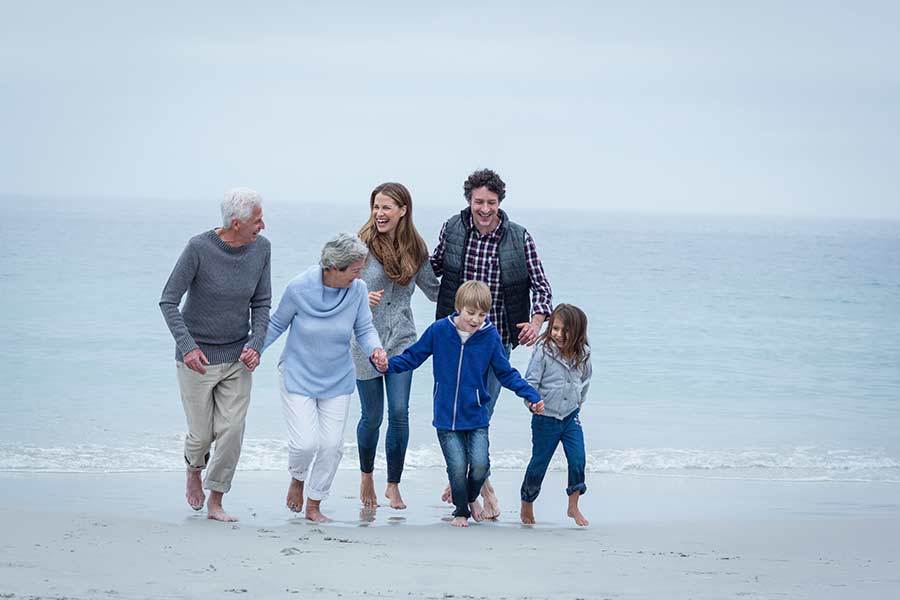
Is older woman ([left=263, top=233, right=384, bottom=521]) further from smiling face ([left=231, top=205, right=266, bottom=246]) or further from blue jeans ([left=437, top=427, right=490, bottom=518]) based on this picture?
blue jeans ([left=437, top=427, right=490, bottom=518])

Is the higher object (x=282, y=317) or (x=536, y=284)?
(x=536, y=284)

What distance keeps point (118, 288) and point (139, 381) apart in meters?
12.6

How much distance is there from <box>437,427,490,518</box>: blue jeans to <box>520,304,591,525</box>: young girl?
0.29 meters

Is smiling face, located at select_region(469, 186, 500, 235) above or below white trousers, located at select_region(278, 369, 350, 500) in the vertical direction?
above

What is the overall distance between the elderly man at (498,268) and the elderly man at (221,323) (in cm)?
104

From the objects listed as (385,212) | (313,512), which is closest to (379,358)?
(385,212)

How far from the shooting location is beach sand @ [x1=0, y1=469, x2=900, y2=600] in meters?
4.32

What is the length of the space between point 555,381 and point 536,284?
0.56 metres

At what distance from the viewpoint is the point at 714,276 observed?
117 feet

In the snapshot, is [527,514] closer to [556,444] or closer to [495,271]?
[556,444]

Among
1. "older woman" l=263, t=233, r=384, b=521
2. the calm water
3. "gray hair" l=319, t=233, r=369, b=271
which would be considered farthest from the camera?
the calm water

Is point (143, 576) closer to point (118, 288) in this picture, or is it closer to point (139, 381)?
point (139, 381)

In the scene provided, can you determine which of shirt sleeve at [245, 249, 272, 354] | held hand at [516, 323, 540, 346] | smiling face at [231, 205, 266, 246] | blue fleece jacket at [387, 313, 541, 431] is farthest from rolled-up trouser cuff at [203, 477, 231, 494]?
held hand at [516, 323, 540, 346]

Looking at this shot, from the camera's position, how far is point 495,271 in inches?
236
